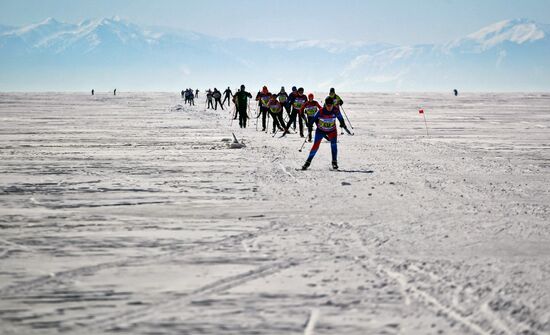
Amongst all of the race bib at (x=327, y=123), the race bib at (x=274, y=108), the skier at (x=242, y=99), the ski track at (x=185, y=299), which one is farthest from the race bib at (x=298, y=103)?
the ski track at (x=185, y=299)

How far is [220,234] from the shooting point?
20.5 ft

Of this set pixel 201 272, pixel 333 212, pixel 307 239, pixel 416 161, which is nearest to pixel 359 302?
pixel 201 272

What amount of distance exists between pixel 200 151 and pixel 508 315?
1160 centimetres

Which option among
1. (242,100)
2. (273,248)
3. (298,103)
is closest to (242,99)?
(242,100)

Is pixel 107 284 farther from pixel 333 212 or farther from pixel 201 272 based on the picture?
pixel 333 212

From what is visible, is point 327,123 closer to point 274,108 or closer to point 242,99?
point 274,108

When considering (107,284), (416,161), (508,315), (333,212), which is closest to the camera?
(508,315)

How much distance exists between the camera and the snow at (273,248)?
3932mm

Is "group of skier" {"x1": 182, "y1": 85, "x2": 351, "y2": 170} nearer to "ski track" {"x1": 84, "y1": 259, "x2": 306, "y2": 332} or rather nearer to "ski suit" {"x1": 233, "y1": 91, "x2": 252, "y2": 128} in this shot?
"ski suit" {"x1": 233, "y1": 91, "x2": 252, "y2": 128}

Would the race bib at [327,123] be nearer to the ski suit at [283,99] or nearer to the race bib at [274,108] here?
the race bib at [274,108]

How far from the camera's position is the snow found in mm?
3932

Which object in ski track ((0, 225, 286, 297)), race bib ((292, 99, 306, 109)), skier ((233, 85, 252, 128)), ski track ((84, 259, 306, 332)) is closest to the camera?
ski track ((84, 259, 306, 332))

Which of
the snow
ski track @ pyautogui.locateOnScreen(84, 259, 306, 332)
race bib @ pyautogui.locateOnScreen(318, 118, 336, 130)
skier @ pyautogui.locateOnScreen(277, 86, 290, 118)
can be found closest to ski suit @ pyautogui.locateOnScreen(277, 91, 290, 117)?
skier @ pyautogui.locateOnScreen(277, 86, 290, 118)

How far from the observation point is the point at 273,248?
18.5 feet
